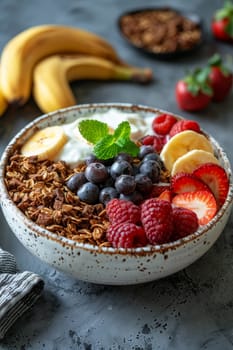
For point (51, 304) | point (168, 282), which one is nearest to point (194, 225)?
point (168, 282)

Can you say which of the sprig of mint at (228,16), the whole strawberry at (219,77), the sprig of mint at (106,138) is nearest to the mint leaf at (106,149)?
the sprig of mint at (106,138)

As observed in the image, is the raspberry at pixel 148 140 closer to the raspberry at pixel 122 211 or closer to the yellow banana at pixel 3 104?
the raspberry at pixel 122 211

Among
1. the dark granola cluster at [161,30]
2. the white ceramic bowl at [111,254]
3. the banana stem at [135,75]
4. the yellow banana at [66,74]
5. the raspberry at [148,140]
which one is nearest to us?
the white ceramic bowl at [111,254]

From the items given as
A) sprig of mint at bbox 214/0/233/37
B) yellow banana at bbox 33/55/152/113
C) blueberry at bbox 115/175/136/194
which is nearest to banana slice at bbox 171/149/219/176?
blueberry at bbox 115/175/136/194

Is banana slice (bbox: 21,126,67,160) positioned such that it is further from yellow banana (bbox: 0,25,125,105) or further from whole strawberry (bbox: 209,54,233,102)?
whole strawberry (bbox: 209,54,233,102)

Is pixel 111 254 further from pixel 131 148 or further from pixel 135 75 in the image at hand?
pixel 135 75
